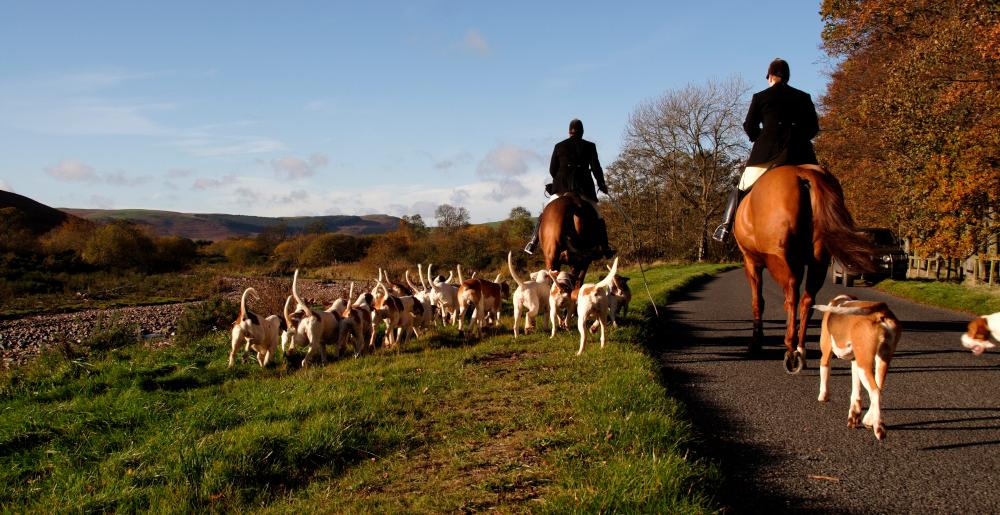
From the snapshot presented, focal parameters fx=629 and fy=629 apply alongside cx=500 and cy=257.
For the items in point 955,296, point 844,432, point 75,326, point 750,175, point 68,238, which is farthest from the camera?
point 68,238

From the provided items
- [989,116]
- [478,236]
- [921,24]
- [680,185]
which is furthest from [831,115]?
[478,236]

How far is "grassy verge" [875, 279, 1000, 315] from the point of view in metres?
12.7

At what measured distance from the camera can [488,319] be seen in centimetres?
1109

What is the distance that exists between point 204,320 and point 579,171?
11.1m

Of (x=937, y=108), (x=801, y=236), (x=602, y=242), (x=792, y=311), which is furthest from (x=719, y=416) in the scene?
(x=937, y=108)

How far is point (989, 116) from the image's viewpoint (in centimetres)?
1360

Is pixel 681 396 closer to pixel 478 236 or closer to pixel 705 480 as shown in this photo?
pixel 705 480

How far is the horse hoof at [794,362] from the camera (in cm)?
583

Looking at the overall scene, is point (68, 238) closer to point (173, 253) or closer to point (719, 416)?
point (173, 253)

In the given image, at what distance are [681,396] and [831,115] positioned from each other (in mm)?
24407

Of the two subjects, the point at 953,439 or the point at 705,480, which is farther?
the point at 953,439

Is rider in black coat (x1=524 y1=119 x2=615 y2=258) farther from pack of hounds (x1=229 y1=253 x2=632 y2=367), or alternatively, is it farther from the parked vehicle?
the parked vehicle

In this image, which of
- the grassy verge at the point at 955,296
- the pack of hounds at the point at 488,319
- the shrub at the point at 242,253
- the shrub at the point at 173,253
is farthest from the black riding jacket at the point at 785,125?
the shrub at the point at 242,253

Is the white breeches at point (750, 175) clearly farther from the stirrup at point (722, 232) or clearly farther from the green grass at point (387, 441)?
the green grass at point (387, 441)
